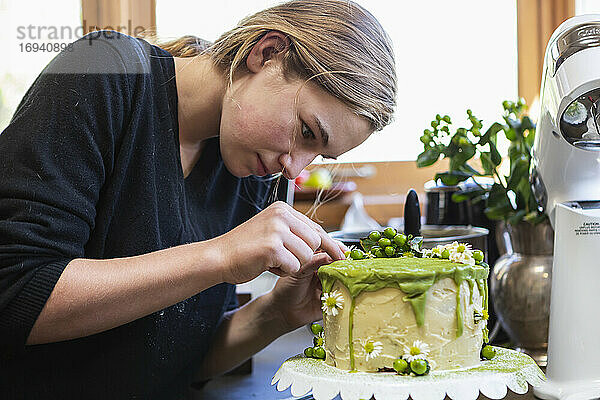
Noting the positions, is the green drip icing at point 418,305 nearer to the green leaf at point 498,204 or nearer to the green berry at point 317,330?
the green berry at point 317,330

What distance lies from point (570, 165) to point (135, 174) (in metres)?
0.54

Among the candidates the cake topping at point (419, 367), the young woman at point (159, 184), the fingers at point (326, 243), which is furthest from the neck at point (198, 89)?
the cake topping at point (419, 367)

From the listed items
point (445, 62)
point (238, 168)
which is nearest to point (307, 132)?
point (238, 168)

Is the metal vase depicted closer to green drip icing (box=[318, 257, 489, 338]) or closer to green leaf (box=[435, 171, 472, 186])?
green leaf (box=[435, 171, 472, 186])

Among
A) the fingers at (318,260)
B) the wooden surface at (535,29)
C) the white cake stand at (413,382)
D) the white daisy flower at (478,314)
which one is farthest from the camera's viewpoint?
the wooden surface at (535,29)

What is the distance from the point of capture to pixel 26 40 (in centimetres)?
82

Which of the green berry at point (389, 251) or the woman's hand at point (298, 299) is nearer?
the green berry at point (389, 251)

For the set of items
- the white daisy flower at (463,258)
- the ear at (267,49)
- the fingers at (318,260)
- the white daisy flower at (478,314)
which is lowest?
the white daisy flower at (478,314)

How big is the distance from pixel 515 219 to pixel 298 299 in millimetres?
347

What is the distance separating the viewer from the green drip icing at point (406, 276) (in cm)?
61

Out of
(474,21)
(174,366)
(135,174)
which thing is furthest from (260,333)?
(474,21)

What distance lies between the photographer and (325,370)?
62 centimetres

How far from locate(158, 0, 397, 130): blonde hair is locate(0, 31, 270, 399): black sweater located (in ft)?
0.39

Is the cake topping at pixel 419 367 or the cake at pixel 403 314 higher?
the cake at pixel 403 314
